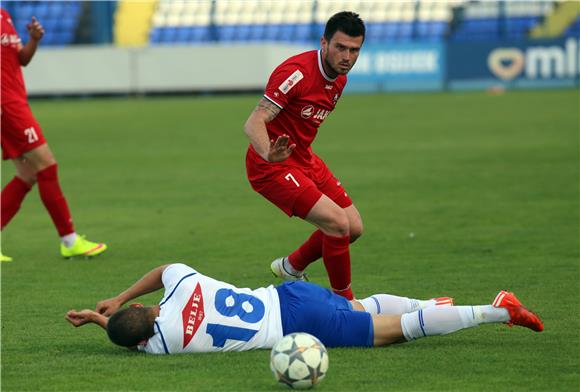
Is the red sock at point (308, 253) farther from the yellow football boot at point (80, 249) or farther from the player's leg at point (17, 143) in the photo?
the player's leg at point (17, 143)

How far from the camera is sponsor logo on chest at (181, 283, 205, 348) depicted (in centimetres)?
577

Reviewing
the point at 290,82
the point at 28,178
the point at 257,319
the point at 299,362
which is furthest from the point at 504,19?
the point at 299,362

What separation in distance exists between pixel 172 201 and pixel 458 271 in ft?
18.3

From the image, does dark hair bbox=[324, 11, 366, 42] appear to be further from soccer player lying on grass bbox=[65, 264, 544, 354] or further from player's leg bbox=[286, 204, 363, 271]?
soccer player lying on grass bbox=[65, 264, 544, 354]

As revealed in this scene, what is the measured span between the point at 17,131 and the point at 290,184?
3.20 metres

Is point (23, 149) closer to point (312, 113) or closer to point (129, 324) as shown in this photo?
point (312, 113)

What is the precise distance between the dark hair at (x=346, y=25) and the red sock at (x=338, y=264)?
128cm

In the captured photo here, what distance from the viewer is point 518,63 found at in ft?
117

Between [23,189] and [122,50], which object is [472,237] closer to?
[23,189]

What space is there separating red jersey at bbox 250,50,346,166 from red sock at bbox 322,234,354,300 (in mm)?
673

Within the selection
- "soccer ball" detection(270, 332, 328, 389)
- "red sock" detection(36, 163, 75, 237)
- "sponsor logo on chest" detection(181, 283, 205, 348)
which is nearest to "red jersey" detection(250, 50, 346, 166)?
"sponsor logo on chest" detection(181, 283, 205, 348)

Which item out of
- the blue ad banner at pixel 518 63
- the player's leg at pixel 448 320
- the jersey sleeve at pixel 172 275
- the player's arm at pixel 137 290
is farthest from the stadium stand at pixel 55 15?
the player's leg at pixel 448 320

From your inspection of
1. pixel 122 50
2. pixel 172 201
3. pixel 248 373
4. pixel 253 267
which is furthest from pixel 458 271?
pixel 122 50

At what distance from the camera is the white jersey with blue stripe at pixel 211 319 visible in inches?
228
